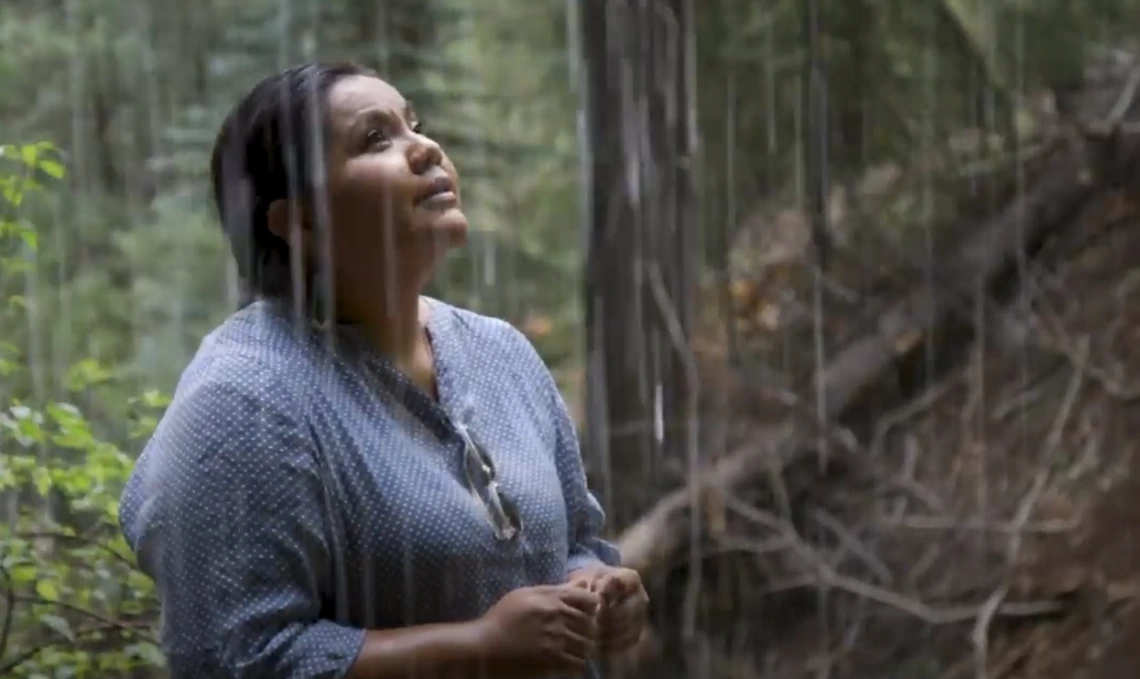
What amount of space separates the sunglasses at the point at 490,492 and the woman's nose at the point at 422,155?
199 millimetres

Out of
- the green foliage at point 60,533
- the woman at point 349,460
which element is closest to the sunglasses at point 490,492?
the woman at point 349,460

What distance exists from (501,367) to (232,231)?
24 centimetres

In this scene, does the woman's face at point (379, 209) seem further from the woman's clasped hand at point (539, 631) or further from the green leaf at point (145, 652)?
the green leaf at point (145, 652)

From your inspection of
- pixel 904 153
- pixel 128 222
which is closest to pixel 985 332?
pixel 904 153

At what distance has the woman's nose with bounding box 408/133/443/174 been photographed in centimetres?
102

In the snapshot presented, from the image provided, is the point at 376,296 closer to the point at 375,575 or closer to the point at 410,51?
the point at 375,575

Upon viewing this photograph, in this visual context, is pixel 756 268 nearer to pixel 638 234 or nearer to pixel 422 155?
pixel 638 234

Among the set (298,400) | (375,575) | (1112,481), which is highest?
(298,400)

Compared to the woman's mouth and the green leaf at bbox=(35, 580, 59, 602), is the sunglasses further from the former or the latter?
the green leaf at bbox=(35, 580, 59, 602)

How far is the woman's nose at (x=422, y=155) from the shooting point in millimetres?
1018

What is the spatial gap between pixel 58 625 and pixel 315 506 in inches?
41.2

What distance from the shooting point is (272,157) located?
3.27 ft

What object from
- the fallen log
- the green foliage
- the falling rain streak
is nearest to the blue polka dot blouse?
the green foliage

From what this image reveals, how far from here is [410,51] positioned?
90.8 inches
